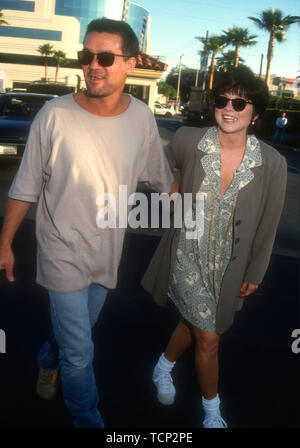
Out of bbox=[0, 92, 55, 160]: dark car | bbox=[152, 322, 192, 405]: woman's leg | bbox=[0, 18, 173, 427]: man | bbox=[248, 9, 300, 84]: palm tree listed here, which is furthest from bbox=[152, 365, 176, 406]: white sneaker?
bbox=[248, 9, 300, 84]: palm tree

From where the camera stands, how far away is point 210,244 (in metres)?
2.48

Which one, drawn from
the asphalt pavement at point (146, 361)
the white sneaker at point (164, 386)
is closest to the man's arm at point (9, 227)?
the asphalt pavement at point (146, 361)

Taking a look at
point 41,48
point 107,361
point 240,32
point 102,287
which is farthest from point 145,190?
point 41,48

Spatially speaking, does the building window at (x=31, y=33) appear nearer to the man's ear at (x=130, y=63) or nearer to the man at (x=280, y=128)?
the man at (x=280, y=128)

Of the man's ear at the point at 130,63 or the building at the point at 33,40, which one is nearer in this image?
the man's ear at the point at 130,63

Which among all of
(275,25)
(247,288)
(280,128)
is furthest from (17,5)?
(247,288)

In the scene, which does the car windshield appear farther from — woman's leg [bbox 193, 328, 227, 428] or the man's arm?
woman's leg [bbox 193, 328, 227, 428]

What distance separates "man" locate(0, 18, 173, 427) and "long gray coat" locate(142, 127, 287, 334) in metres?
0.33

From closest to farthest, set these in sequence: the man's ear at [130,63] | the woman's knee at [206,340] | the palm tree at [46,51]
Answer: the man's ear at [130,63], the woman's knee at [206,340], the palm tree at [46,51]

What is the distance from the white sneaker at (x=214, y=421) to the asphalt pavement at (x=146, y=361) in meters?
0.11

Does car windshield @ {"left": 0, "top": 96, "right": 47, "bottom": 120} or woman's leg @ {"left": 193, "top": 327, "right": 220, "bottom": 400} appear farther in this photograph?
car windshield @ {"left": 0, "top": 96, "right": 47, "bottom": 120}

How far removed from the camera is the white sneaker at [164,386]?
2.88 metres

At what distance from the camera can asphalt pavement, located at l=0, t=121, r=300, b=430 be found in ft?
9.00
